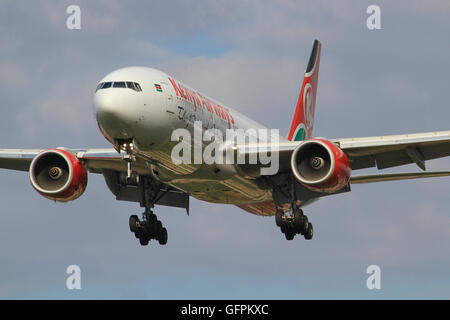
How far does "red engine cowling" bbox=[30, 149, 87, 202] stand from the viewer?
3444 centimetres

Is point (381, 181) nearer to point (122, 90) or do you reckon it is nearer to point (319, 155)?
point (319, 155)

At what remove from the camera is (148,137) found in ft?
98.7

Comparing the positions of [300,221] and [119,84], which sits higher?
[119,84]

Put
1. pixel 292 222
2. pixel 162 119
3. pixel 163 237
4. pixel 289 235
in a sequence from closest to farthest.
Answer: pixel 162 119
pixel 292 222
pixel 289 235
pixel 163 237

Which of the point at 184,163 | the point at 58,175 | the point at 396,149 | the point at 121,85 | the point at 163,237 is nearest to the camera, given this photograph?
the point at 121,85

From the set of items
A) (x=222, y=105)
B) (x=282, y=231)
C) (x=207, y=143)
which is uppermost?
(x=222, y=105)

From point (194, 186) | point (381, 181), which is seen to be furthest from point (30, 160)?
point (381, 181)

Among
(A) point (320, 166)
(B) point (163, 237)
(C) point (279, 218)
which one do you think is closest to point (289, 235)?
(C) point (279, 218)

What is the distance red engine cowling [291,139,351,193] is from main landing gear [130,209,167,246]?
770 centimetres

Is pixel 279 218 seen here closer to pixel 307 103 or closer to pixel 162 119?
pixel 162 119

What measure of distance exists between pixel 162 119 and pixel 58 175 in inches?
267

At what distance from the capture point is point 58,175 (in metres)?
34.9

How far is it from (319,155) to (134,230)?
9079mm

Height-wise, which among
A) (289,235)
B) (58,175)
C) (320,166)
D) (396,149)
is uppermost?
(396,149)
